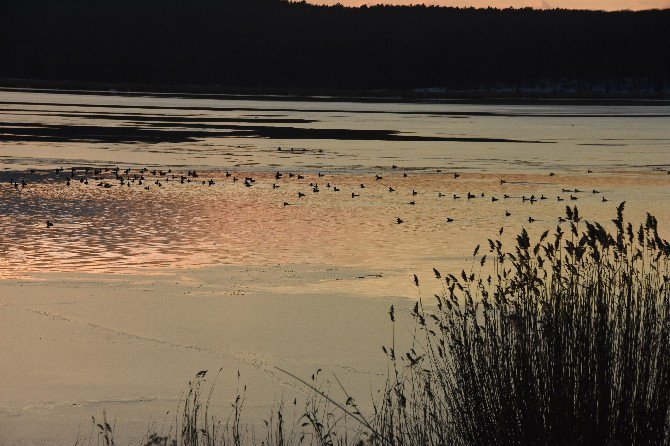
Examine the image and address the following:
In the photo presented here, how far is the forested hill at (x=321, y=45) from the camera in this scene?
470ft

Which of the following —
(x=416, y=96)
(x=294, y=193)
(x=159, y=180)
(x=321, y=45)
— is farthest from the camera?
(x=321, y=45)

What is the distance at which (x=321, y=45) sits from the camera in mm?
163250

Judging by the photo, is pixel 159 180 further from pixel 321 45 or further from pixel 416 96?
pixel 321 45

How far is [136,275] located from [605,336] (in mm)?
6913

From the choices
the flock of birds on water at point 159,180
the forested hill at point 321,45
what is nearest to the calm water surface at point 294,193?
the flock of birds on water at point 159,180

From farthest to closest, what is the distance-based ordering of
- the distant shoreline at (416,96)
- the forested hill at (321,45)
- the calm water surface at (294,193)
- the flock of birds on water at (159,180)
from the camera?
the forested hill at (321,45) → the distant shoreline at (416,96) → the flock of birds on water at (159,180) → the calm water surface at (294,193)

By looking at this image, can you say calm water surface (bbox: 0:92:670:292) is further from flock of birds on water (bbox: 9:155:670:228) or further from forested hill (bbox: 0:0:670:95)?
forested hill (bbox: 0:0:670:95)

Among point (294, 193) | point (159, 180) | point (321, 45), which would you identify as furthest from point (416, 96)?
point (294, 193)

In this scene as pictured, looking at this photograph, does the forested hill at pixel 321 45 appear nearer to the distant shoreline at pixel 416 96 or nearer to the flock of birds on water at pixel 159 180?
the distant shoreline at pixel 416 96

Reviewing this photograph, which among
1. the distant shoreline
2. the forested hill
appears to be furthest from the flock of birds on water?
the forested hill

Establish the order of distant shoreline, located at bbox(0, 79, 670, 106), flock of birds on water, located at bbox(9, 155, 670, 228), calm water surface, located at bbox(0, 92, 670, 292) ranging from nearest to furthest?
calm water surface, located at bbox(0, 92, 670, 292) < flock of birds on water, located at bbox(9, 155, 670, 228) < distant shoreline, located at bbox(0, 79, 670, 106)

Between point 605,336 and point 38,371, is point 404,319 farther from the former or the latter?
point 605,336

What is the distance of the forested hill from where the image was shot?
143250 millimetres

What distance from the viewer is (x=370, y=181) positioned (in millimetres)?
23156
